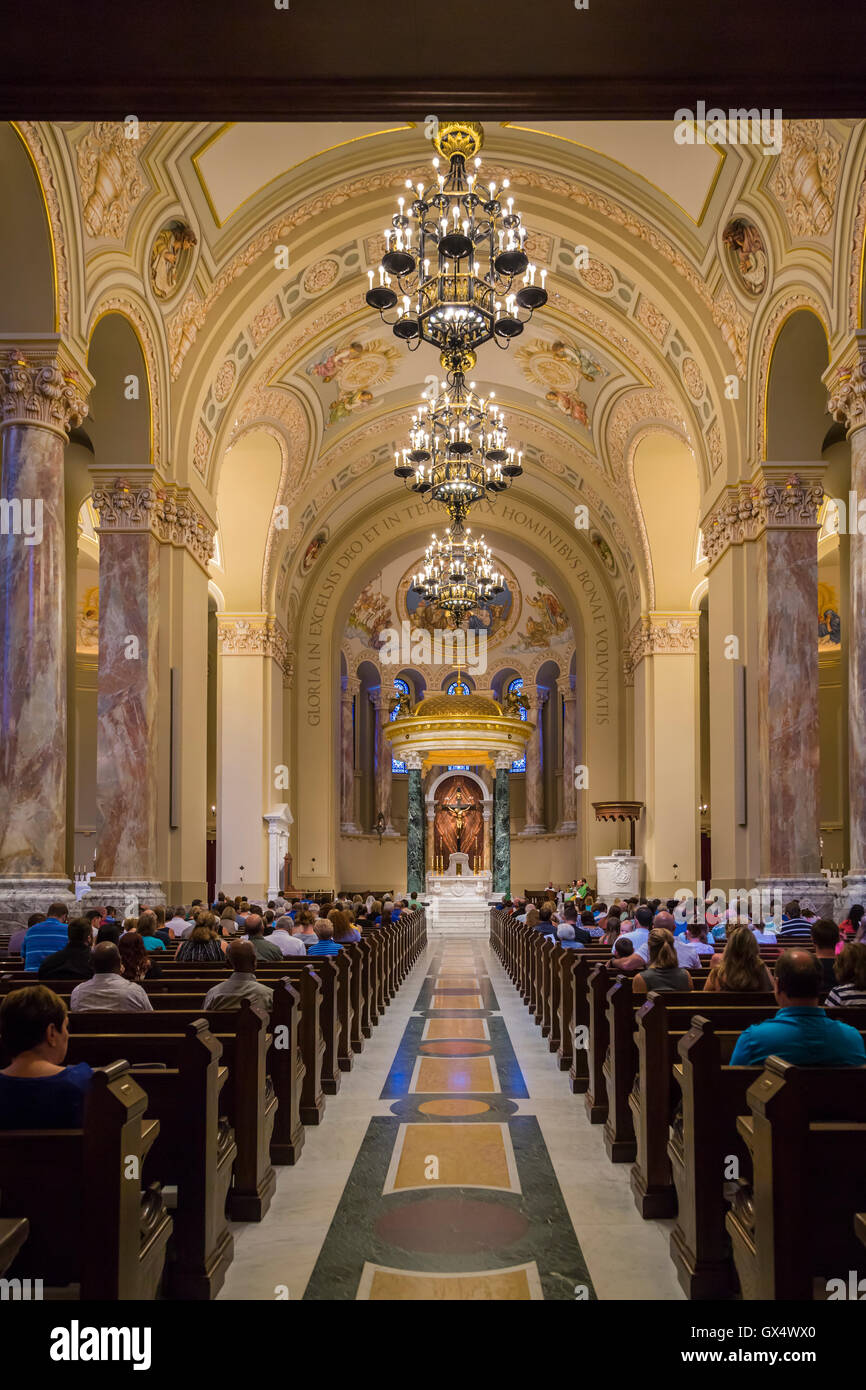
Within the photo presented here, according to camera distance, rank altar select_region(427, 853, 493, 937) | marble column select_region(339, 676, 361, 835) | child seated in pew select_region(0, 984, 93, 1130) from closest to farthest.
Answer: child seated in pew select_region(0, 984, 93, 1130)
altar select_region(427, 853, 493, 937)
marble column select_region(339, 676, 361, 835)

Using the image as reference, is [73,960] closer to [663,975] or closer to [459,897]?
[663,975]

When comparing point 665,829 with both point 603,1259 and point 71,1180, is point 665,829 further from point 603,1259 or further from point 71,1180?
point 71,1180

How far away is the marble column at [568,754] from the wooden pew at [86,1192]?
83.3 ft

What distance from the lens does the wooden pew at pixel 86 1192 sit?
8.67 feet

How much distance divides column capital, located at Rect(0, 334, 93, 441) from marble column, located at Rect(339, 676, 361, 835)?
2060 cm

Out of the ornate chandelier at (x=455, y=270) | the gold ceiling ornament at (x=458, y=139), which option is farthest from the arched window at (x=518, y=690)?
the gold ceiling ornament at (x=458, y=139)

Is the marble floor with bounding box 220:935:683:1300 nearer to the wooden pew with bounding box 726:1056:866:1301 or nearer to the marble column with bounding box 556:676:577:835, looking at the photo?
the wooden pew with bounding box 726:1056:866:1301

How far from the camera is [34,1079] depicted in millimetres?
2963

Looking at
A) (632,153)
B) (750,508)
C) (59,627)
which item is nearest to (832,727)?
(750,508)

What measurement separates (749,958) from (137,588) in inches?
368

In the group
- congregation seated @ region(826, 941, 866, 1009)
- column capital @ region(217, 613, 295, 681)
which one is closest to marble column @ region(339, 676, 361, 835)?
column capital @ region(217, 613, 295, 681)

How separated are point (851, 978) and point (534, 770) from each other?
27.2m

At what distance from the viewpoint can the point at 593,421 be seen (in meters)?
20.9

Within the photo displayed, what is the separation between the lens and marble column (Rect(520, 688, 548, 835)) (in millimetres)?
31516
